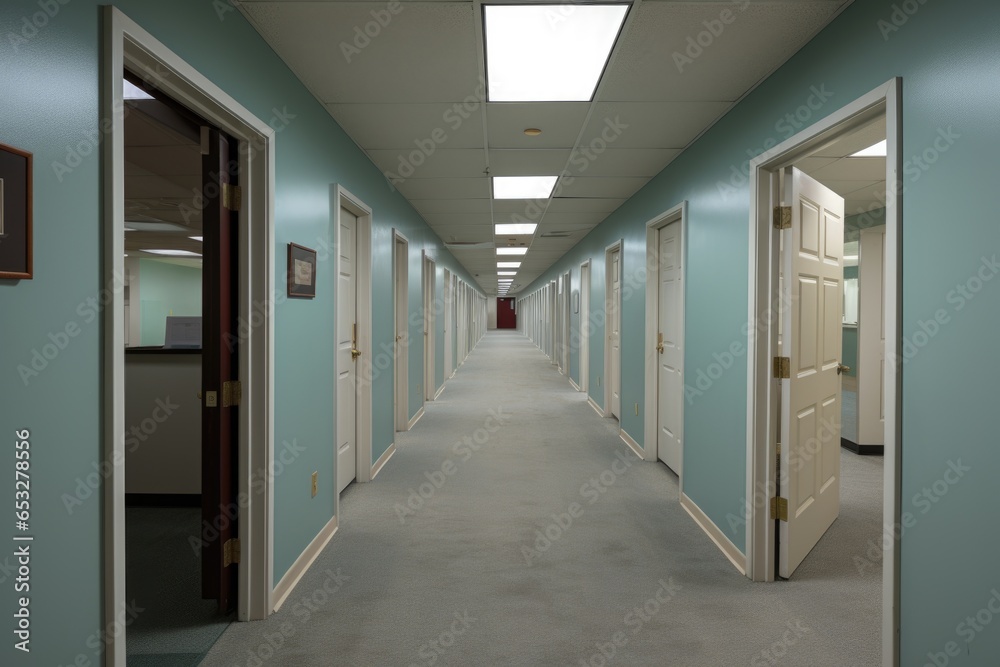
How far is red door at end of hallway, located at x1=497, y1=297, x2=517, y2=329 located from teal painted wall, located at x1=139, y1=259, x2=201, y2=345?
23.4 metres

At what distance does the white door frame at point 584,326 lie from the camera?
8680 millimetres

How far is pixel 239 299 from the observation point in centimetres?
243

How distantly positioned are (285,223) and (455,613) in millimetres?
1883

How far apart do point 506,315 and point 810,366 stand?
34308mm

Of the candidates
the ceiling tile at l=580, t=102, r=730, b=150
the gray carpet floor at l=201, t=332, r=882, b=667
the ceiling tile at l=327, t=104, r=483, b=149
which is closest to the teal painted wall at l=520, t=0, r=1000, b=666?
the gray carpet floor at l=201, t=332, r=882, b=667

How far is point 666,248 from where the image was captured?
4883 millimetres

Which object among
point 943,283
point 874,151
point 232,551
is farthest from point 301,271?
point 874,151

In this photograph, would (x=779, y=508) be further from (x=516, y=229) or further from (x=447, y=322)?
(x=447, y=322)

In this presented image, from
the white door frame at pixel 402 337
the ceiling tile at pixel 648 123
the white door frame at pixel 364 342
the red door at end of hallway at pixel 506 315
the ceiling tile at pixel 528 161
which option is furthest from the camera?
the red door at end of hallway at pixel 506 315

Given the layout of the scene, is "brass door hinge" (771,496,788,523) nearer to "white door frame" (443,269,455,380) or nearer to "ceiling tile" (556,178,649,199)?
"ceiling tile" (556,178,649,199)

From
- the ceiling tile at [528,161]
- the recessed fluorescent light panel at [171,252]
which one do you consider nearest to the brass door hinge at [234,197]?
the ceiling tile at [528,161]

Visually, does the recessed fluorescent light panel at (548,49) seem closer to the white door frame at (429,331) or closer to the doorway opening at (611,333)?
the doorway opening at (611,333)

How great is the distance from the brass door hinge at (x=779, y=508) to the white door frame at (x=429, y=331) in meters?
5.57

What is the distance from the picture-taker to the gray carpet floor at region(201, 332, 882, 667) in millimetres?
2246
